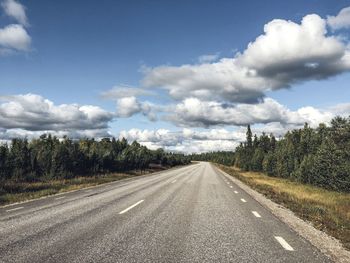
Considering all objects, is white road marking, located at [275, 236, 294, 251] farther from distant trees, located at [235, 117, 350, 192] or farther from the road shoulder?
distant trees, located at [235, 117, 350, 192]

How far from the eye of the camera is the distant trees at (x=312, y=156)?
49.7 meters

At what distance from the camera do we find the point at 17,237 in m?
7.36

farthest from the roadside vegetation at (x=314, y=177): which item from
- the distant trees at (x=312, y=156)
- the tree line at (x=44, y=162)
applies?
the tree line at (x=44, y=162)

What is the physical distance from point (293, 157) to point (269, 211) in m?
79.8

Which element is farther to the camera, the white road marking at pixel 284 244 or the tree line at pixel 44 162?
the tree line at pixel 44 162

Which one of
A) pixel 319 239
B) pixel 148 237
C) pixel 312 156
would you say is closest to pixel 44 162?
pixel 148 237

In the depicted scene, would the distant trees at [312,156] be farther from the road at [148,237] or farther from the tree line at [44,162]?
the road at [148,237]

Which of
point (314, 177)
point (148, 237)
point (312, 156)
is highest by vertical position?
point (312, 156)

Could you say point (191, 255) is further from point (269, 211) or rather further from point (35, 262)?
point (269, 211)

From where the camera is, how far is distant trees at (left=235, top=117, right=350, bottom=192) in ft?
163

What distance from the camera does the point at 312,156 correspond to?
69688 mm

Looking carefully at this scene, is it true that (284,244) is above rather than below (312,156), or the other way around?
below

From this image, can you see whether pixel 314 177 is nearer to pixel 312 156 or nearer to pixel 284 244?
pixel 312 156

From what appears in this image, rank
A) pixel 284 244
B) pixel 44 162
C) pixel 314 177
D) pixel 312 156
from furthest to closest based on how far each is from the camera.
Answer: pixel 312 156 → pixel 314 177 → pixel 44 162 → pixel 284 244
